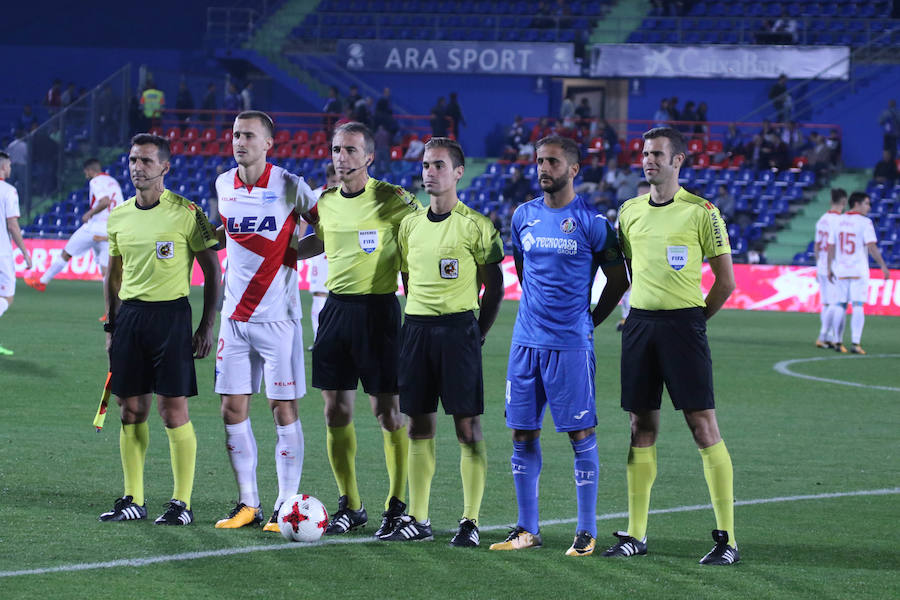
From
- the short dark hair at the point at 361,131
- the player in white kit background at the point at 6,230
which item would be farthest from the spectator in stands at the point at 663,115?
the short dark hair at the point at 361,131

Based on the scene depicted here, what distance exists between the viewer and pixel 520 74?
34875 mm

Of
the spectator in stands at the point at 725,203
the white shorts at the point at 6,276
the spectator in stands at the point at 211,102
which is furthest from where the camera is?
the spectator in stands at the point at 211,102

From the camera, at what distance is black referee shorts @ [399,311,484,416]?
21.4 ft

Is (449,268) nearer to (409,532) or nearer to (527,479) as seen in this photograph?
(527,479)

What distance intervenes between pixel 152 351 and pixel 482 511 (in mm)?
2062

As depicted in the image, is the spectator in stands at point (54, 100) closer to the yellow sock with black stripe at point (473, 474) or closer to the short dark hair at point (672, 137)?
the yellow sock with black stripe at point (473, 474)

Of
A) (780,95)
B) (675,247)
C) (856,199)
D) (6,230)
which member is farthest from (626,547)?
(780,95)

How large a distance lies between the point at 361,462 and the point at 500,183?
23481 millimetres

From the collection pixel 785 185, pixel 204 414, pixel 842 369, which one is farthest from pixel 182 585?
pixel 785 185

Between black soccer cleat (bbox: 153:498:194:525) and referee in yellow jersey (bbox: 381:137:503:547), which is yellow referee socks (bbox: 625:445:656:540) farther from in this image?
black soccer cleat (bbox: 153:498:194:525)

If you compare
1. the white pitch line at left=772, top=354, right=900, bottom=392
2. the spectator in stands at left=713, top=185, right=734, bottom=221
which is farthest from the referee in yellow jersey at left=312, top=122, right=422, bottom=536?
the spectator in stands at left=713, top=185, right=734, bottom=221

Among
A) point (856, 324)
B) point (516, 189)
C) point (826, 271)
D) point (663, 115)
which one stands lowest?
point (856, 324)

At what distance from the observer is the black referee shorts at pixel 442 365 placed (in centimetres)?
653

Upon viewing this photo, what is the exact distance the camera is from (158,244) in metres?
6.95
